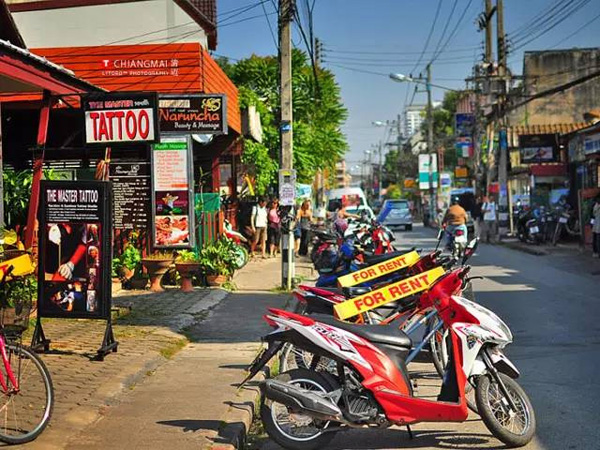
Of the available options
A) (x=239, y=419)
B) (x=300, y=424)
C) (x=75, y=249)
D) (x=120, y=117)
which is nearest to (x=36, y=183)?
(x=120, y=117)

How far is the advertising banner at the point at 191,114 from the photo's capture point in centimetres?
1276

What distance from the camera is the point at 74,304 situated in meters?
7.69

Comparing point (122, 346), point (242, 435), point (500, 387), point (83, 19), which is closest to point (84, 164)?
point (83, 19)

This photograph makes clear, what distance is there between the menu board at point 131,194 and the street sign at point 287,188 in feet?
7.73

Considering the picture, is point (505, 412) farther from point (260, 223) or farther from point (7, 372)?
point (260, 223)

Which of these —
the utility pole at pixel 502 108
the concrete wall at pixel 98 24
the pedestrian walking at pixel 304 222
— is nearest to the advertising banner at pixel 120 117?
the concrete wall at pixel 98 24

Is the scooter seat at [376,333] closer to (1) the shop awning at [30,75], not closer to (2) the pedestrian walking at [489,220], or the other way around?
(1) the shop awning at [30,75]

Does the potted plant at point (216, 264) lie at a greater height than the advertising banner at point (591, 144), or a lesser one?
lesser

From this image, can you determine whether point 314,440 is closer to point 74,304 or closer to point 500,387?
point 500,387

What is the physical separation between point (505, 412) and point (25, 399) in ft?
10.7

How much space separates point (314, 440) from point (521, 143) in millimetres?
26311

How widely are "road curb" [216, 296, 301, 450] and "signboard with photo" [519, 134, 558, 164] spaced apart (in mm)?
24198

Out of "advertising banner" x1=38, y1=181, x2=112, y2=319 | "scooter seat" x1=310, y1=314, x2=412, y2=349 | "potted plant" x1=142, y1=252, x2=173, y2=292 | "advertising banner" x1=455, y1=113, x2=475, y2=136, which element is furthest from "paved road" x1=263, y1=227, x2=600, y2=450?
"advertising banner" x1=455, y1=113, x2=475, y2=136

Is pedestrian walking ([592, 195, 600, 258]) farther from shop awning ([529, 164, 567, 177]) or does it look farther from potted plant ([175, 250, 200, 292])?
potted plant ([175, 250, 200, 292])
